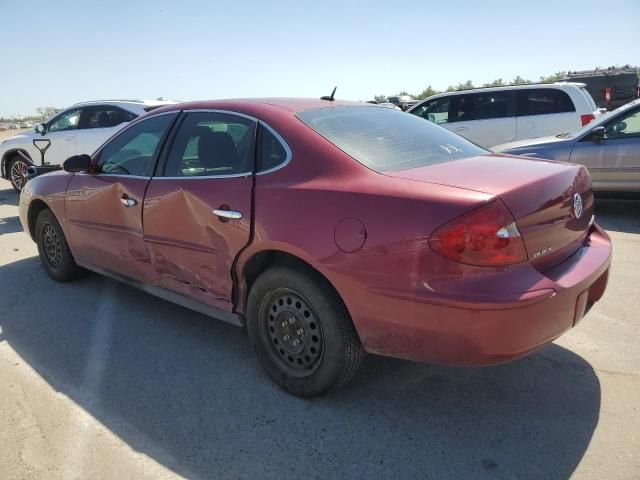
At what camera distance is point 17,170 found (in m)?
10.5

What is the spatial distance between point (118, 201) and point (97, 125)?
256 inches

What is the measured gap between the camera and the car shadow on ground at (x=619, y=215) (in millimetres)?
6637

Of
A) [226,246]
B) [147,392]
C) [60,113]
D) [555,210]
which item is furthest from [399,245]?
[60,113]

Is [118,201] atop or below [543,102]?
below

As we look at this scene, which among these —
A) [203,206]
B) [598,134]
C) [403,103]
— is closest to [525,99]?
[598,134]

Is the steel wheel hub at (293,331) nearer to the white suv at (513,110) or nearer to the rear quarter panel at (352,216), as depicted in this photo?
the rear quarter panel at (352,216)

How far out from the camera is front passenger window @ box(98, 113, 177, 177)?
3877 mm

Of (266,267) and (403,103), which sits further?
(403,103)

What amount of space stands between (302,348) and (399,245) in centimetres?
91

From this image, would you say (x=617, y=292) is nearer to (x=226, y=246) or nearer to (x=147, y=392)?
(x=226, y=246)

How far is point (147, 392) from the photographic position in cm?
314

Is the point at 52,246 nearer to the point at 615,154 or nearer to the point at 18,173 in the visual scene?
the point at 18,173

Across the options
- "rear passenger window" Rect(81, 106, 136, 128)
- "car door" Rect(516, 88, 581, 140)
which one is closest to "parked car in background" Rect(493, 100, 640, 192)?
"car door" Rect(516, 88, 581, 140)

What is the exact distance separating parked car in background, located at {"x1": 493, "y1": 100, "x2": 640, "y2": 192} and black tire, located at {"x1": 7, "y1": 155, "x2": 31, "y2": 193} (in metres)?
9.30
